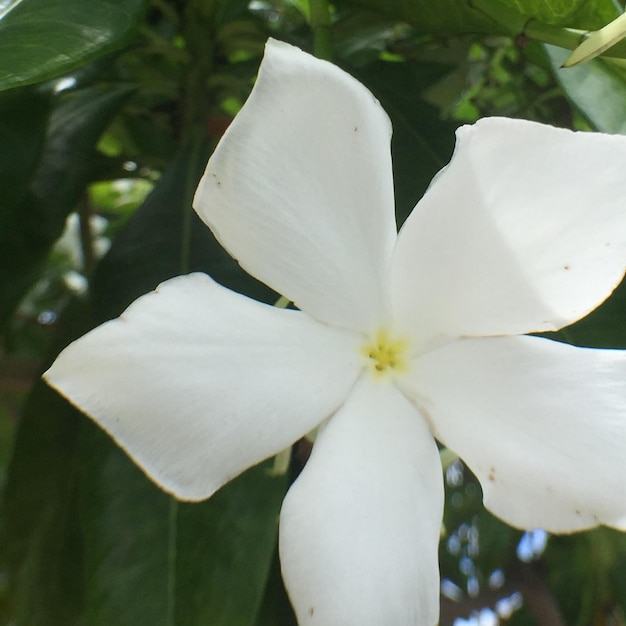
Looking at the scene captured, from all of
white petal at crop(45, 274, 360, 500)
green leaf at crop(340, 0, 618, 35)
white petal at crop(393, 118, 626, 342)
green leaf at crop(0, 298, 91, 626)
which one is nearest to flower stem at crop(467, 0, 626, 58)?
green leaf at crop(340, 0, 618, 35)

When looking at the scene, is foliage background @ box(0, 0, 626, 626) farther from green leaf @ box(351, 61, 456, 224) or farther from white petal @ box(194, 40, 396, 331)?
white petal @ box(194, 40, 396, 331)

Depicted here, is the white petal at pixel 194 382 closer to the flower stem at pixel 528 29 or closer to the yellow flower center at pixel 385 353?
the yellow flower center at pixel 385 353

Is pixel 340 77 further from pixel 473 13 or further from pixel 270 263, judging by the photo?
pixel 473 13

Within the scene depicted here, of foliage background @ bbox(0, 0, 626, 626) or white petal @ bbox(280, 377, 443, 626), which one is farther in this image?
foliage background @ bbox(0, 0, 626, 626)

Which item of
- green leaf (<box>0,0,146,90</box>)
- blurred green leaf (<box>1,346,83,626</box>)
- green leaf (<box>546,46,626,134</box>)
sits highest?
green leaf (<box>0,0,146,90</box>)

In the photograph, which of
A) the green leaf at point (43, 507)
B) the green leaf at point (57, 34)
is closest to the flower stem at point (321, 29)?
the green leaf at point (57, 34)

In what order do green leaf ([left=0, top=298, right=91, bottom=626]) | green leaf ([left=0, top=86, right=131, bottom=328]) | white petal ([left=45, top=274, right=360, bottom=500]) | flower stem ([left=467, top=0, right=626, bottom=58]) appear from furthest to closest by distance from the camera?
green leaf ([left=0, top=298, right=91, bottom=626]) < green leaf ([left=0, top=86, right=131, bottom=328]) < flower stem ([left=467, top=0, right=626, bottom=58]) < white petal ([left=45, top=274, right=360, bottom=500])
